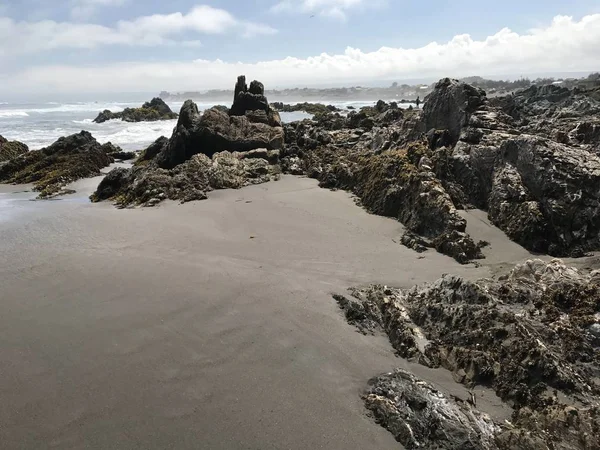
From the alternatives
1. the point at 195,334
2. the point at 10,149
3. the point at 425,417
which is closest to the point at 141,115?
the point at 10,149

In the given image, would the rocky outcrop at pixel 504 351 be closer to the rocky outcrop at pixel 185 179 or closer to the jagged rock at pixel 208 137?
the rocky outcrop at pixel 185 179

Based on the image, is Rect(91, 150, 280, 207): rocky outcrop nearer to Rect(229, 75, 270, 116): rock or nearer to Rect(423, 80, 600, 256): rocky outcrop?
Rect(423, 80, 600, 256): rocky outcrop

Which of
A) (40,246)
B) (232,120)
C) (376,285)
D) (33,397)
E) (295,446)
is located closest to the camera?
(295,446)

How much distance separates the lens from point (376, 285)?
18.5 feet

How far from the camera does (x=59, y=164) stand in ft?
50.6

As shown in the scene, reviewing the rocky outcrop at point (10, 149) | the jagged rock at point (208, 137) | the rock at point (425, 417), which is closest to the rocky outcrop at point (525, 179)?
the rock at point (425, 417)

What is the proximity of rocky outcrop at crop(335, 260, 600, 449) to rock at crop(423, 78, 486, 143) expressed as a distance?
7191 millimetres

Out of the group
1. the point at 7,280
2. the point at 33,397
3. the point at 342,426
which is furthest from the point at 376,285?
the point at 7,280

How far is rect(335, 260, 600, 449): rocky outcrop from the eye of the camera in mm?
3104

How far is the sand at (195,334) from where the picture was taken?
3406mm

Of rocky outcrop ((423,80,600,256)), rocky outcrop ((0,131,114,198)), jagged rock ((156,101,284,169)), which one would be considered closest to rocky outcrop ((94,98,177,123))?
rocky outcrop ((0,131,114,198))

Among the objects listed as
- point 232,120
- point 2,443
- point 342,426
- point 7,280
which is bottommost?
point 342,426

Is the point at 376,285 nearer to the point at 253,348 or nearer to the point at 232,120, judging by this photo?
the point at 253,348

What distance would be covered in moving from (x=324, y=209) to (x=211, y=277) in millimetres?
4258
